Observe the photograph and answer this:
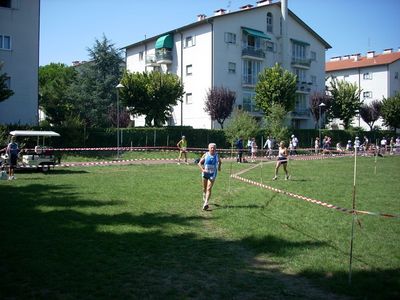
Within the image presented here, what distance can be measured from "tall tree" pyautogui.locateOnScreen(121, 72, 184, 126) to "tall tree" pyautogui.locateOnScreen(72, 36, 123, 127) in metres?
12.2

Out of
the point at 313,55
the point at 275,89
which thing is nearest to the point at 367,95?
the point at 313,55

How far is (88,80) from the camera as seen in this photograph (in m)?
50.7

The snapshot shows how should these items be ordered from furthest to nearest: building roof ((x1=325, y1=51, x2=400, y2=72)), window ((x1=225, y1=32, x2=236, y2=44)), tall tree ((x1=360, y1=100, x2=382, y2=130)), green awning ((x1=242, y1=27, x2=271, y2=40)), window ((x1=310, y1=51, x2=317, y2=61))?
building roof ((x1=325, y1=51, x2=400, y2=72)) < tall tree ((x1=360, y1=100, x2=382, y2=130)) < window ((x1=310, y1=51, x2=317, y2=61)) < green awning ((x1=242, y1=27, x2=271, y2=40)) < window ((x1=225, y1=32, x2=236, y2=44))

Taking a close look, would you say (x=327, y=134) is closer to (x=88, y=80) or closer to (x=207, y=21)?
(x=207, y=21)

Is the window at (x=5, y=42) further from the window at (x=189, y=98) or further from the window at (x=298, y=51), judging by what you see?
the window at (x=298, y=51)

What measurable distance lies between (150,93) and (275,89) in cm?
1416

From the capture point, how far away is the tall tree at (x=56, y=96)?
46.0 metres

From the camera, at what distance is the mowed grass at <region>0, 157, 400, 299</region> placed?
601cm

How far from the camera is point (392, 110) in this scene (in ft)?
190

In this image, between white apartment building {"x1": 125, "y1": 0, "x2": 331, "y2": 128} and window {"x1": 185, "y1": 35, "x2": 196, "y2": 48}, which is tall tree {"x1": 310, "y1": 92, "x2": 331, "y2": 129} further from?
window {"x1": 185, "y1": 35, "x2": 196, "y2": 48}

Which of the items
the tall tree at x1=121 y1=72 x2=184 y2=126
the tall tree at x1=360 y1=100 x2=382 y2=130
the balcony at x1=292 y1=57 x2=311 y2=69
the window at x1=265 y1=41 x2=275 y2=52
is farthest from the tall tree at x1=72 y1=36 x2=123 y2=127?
the tall tree at x1=360 y1=100 x2=382 y2=130

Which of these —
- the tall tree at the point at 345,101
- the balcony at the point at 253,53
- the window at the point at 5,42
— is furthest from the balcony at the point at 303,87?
the window at the point at 5,42

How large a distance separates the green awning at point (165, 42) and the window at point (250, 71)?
29.5ft

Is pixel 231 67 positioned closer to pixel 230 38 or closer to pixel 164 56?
pixel 230 38
